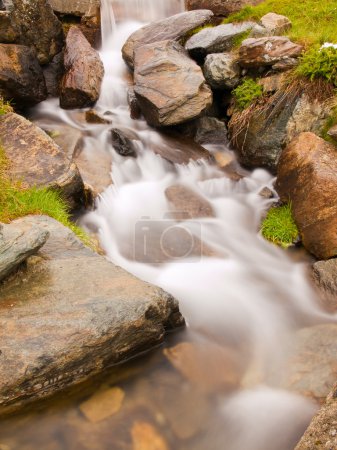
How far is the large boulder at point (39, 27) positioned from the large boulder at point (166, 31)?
165cm

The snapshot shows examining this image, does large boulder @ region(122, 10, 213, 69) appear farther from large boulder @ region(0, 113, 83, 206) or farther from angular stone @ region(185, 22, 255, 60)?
large boulder @ region(0, 113, 83, 206)

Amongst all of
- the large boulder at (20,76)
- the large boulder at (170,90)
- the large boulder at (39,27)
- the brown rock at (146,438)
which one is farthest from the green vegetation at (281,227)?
the large boulder at (39,27)

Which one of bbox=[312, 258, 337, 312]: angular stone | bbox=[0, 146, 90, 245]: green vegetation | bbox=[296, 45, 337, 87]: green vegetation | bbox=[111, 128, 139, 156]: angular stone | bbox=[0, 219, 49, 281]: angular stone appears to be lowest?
bbox=[312, 258, 337, 312]: angular stone

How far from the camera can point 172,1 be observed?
12.3m

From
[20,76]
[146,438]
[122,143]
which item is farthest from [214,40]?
[146,438]

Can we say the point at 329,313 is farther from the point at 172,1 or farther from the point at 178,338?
the point at 172,1

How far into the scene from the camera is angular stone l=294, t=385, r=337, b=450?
274 centimetres

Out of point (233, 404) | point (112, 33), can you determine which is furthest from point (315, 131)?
point (112, 33)

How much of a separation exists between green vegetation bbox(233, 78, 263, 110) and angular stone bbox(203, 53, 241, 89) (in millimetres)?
267

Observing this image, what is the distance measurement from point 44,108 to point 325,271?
6.67 m

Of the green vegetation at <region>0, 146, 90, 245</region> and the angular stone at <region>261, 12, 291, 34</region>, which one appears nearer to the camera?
the green vegetation at <region>0, 146, 90, 245</region>

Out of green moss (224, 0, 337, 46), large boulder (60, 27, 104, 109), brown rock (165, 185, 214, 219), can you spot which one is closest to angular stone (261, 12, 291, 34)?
green moss (224, 0, 337, 46)

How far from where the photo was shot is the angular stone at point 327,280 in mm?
5402

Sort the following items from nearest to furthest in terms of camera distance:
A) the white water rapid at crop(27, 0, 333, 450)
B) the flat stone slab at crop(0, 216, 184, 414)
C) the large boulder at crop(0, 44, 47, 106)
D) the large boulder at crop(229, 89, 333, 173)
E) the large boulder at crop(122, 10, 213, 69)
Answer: the flat stone slab at crop(0, 216, 184, 414), the white water rapid at crop(27, 0, 333, 450), the large boulder at crop(229, 89, 333, 173), the large boulder at crop(0, 44, 47, 106), the large boulder at crop(122, 10, 213, 69)
